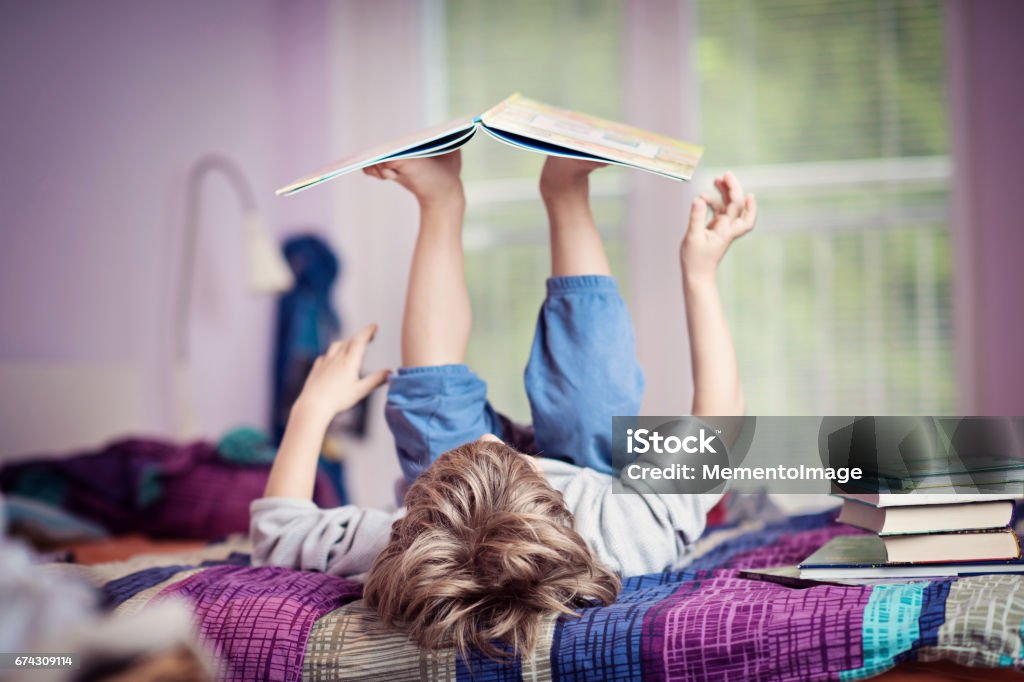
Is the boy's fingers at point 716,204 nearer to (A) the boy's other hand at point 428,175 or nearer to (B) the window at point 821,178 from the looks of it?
(A) the boy's other hand at point 428,175

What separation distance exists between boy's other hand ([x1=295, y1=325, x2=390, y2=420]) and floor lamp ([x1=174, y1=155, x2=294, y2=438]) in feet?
6.24

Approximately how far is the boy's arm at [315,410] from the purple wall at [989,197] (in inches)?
108

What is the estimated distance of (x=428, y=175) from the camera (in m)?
1.41

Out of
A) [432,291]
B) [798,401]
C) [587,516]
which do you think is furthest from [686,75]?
[587,516]

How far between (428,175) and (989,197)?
9.15ft

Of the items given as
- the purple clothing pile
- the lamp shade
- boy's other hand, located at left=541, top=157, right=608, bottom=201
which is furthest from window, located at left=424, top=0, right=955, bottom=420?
boy's other hand, located at left=541, top=157, right=608, bottom=201

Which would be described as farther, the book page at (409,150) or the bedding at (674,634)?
the book page at (409,150)

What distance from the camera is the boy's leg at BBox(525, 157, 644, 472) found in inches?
54.3

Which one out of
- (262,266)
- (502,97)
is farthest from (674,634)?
(502,97)

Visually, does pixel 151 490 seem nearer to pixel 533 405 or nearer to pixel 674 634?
pixel 533 405

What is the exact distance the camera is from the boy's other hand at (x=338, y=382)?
4.70ft

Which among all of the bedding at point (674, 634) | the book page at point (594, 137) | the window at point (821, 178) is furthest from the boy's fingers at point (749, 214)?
the window at point (821, 178)

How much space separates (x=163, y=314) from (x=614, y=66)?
2046 mm

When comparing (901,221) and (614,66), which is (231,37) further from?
(901,221)
